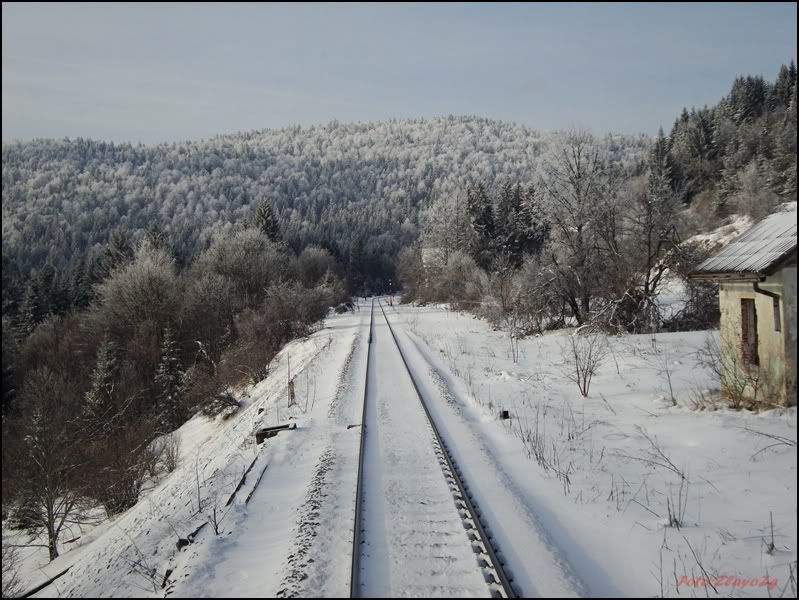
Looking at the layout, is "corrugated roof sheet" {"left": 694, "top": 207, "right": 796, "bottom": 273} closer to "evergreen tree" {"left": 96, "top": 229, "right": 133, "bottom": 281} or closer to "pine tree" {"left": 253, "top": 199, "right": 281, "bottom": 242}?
"evergreen tree" {"left": 96, "top": 229, "right": 133, "bottom": 281}

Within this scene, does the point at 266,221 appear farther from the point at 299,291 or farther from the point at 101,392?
the point at 101,392

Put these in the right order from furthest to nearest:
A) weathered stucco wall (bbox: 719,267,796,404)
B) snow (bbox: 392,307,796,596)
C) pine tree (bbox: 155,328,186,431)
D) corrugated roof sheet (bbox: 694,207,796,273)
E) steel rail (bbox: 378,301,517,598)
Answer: pine tree (bbox: 155,328,186,431) < corrugated roof sheet (bbox: 694,207,796,273) < snow (bbox: 392,307,796,596) < steel rail (bbox: 378,301,517,598) < weathered stucco wall (bbox: 719,267,796,404)

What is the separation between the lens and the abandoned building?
2.81 metres

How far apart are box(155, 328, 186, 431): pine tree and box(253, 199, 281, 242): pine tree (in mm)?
33060

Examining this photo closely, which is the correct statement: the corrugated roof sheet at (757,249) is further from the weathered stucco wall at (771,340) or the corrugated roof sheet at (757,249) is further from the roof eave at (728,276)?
the weathered stucco wall at (771,340)

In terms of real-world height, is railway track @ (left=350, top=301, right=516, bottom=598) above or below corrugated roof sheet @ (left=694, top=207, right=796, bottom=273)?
below

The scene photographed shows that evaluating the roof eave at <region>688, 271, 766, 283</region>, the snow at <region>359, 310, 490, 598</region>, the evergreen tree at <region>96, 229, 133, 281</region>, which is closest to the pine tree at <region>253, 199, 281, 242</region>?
the evergreen tree at <region>96, 229, 133, 281</region>

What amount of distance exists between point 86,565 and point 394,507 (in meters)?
4.24

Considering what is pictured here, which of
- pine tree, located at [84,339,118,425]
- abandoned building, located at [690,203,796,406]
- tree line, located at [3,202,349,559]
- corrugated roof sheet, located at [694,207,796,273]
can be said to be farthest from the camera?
pine tree, located at [84,339,118,425]

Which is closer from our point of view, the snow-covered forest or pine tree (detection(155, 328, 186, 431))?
the snow-covered forest

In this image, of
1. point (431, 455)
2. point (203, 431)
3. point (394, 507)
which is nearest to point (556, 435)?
point (431, 455)

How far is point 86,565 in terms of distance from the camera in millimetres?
6078

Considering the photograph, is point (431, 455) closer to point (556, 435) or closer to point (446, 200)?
point (556, 435)

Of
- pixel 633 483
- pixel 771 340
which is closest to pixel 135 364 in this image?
pixel 633 483
